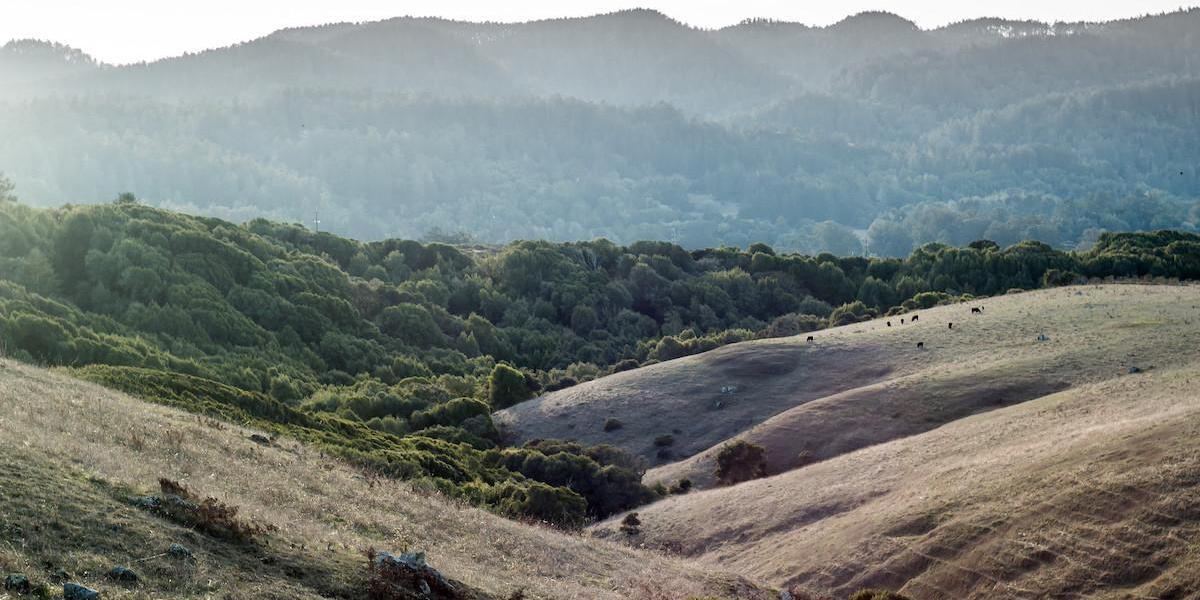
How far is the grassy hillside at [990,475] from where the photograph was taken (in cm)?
2266

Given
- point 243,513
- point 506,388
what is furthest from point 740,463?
point 243,513

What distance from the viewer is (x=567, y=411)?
53156 millimetres

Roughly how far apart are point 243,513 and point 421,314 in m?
62.3

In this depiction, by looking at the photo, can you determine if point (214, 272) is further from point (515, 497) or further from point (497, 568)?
point (497, 568)

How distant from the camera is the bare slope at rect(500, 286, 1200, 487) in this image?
41531 mm

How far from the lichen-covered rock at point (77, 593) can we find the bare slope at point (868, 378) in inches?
1197

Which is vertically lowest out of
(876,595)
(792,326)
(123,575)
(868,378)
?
(792,326)

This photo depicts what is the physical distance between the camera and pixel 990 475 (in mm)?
27359

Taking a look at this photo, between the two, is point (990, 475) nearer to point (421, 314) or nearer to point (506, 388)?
point (506, 388)

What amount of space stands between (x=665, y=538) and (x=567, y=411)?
67.9 feet

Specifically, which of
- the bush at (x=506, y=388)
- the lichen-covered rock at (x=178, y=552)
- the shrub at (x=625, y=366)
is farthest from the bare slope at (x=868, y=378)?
the lichen-covered rock at (x=178, y=552)

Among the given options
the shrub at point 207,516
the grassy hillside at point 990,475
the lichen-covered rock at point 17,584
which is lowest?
the grassy hillside at point 990,475

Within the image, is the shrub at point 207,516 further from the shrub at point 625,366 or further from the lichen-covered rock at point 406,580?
the shrub at point 625,366

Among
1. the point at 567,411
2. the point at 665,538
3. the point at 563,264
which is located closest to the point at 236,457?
the point at 665,538
